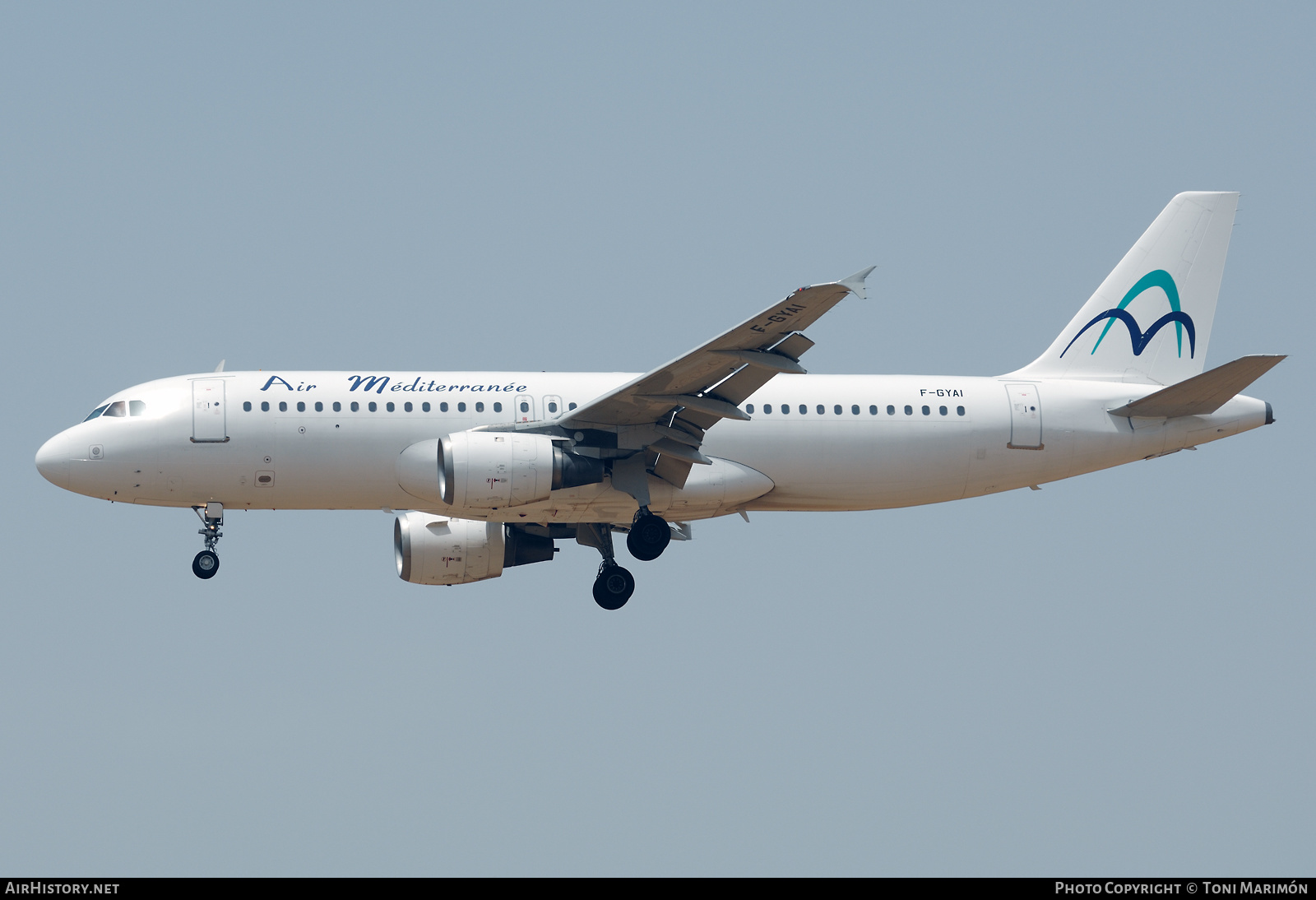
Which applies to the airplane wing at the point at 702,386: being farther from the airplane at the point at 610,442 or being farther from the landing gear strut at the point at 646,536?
the landing gear strut at the point at 646,536

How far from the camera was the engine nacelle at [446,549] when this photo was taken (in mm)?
37219

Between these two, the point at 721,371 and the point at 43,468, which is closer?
the point at 721,371

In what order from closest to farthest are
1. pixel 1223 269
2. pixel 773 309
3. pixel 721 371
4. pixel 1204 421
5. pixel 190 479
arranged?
1. pixel 773 309
2. pixel 721 371
3. pixel 190 479
4. pixel 1204 421
5. pixel 1223 269

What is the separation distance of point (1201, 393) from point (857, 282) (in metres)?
11.2

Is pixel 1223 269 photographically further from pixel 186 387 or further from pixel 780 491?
pixel 186 387

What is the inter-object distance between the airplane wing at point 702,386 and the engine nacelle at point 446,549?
5.47 m

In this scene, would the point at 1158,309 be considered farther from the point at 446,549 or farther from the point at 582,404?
the point at 446,549

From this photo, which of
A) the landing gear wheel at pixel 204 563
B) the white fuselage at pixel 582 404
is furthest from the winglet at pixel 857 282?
the landing gear wheel at pixel 204 563

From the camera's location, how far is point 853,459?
3469 centimetres

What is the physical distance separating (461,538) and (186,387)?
22.3 feet

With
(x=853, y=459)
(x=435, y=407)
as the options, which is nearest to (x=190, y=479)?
(x=435, y=407)

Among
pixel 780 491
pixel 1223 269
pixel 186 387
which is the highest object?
pixel 1223 269

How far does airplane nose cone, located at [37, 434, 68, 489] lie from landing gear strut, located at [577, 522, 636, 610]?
1050 centimetres

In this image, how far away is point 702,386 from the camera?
3189cm
